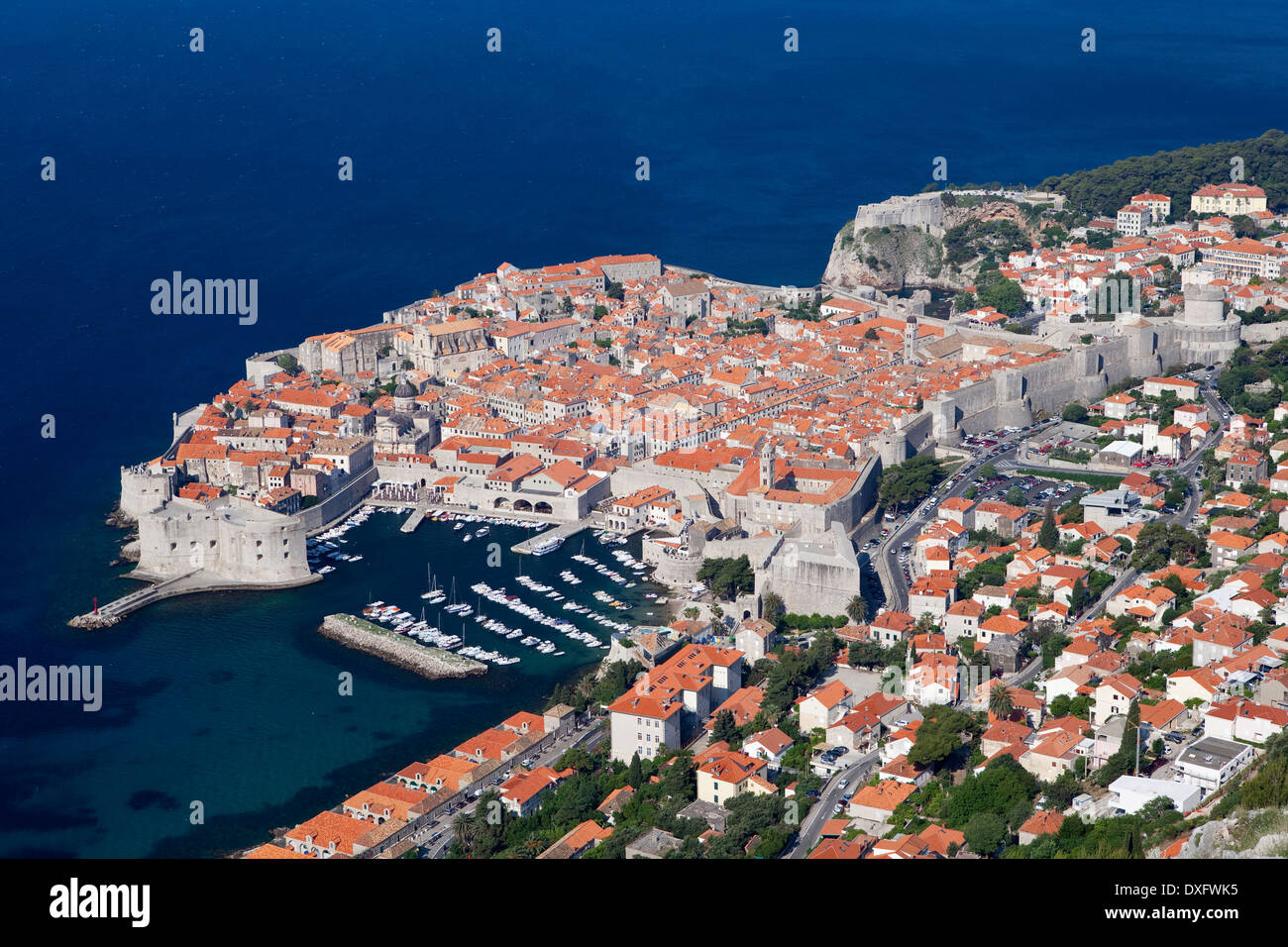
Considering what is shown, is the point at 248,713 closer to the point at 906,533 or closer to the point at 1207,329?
the point at 906,533

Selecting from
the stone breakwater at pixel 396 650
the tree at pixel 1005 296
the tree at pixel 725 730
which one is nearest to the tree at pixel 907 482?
the stone breakwater at pixel 396 650

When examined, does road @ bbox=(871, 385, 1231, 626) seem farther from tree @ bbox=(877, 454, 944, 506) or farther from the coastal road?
the coastal road

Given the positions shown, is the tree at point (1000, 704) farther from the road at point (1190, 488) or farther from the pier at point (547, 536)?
the pier at point (547, 536)

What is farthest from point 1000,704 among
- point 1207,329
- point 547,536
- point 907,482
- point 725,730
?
point 1207,329

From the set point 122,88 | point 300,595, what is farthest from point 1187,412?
point 122,88

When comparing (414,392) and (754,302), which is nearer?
(414,392)

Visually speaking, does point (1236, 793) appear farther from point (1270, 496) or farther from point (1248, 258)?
point (1248, 258)
